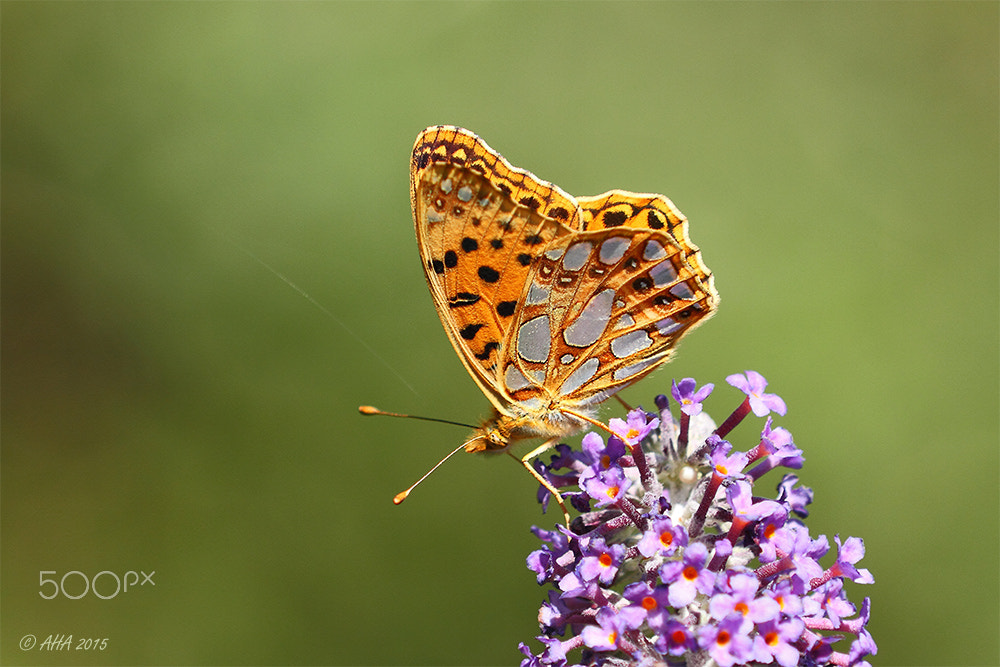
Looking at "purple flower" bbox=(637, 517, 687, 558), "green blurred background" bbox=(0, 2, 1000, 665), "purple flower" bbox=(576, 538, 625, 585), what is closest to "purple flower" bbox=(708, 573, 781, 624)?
"purple flower" bbox=(637, 517, 687, 558)

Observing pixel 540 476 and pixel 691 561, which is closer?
pixel 691 561

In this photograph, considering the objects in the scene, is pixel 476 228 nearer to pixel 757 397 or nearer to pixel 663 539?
pixel 757 397

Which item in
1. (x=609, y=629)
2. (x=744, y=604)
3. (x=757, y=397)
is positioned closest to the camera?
(x=744, y=604)

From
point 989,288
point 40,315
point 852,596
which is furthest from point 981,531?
point 40,315

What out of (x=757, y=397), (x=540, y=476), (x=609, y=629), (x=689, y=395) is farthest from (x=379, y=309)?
(x=609, y=629)
